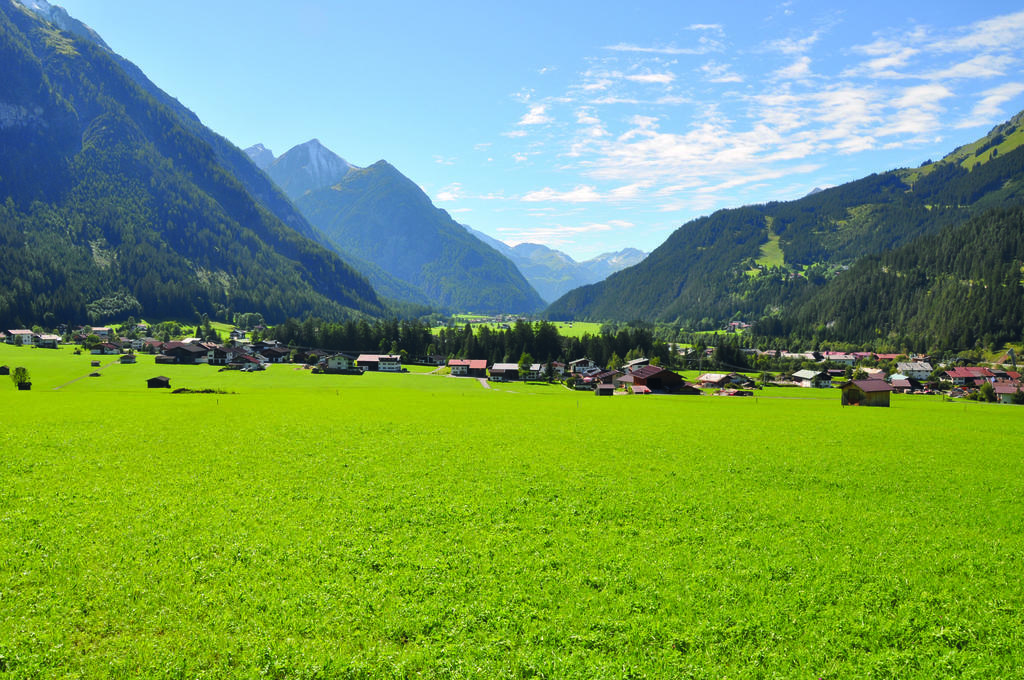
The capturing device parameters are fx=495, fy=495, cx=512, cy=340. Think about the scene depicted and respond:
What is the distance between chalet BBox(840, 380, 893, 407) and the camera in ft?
233

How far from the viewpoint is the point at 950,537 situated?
17.8 metres

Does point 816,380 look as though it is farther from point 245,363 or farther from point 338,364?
point 245,363

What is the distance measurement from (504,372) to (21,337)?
480ft

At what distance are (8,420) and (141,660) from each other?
4007 cm

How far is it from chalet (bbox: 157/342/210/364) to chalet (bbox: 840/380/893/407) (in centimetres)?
14518

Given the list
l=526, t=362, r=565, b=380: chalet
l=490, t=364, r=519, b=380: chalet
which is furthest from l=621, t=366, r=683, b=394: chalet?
l=490, t=364, r=519, b=380: chalet

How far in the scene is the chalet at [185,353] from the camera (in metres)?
130

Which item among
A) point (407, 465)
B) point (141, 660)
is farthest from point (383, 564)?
point (407, 465)

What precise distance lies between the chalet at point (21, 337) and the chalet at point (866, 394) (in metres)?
208

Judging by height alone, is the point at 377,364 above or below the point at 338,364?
below

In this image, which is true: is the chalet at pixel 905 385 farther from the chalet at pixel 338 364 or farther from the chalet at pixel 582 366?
the chalet at pixel 338 364

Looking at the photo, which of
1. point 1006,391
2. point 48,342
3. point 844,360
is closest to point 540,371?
point 1006,391

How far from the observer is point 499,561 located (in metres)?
15.3

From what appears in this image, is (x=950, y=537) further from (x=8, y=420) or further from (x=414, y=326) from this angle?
(x=414, y=326)
